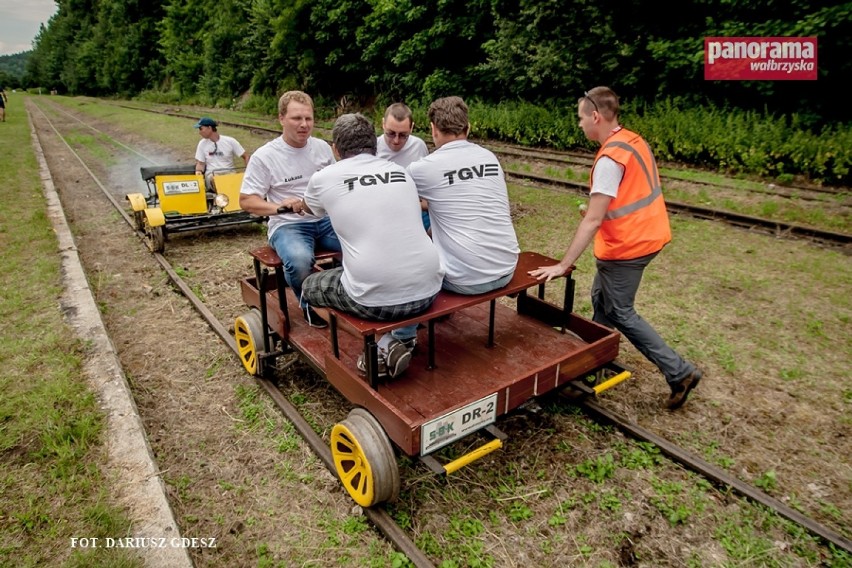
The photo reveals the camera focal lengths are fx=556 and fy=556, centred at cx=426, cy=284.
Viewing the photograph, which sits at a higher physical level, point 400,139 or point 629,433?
point 400,139

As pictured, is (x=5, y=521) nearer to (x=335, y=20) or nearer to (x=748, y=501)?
(x=748, y=501)

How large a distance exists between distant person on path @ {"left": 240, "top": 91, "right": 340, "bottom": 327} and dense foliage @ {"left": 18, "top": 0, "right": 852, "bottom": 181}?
31.9 feet

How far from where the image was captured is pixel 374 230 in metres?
3.16

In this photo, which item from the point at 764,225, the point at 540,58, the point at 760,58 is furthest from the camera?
the point at 540,58

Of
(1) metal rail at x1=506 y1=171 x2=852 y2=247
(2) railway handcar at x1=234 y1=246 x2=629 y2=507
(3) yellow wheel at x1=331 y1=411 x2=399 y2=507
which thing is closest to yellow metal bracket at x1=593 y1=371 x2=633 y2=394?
(2) railway handcar at x1=234 y1=246 x2=629 y2=507

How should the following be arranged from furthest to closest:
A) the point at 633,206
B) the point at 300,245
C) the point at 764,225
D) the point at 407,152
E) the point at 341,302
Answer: the point at 764,225, the point at 407,152, the point at 300,245, the point at 633,206, the point at 341,302

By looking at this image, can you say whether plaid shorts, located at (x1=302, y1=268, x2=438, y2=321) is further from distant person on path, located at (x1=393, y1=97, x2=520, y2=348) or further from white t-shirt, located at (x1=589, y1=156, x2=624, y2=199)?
white t-shirt, located at (x1=589, y1=156, x2=624, y2=199)

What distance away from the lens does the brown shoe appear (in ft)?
12.9

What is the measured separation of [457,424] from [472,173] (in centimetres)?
157

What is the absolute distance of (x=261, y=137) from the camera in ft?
68.4

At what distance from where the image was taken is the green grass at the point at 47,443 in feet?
9.62

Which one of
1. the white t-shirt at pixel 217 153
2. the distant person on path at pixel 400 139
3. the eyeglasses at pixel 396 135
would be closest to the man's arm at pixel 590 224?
the distant person on path at pixel 400 139

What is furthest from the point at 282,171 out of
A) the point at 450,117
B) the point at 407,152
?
the point at 450,117

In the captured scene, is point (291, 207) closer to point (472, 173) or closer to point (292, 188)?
point (292, 188)
